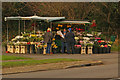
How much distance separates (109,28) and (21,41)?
59.1 ft

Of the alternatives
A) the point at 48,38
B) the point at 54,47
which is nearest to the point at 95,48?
the point at 54,47

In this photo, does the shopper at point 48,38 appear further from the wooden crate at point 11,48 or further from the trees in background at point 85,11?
the trees in background at point 85,11

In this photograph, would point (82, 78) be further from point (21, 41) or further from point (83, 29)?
point (83, 29)

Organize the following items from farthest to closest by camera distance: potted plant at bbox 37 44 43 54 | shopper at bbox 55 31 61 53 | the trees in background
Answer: the trees in background → shopper at bbox 55 31 61 53 → potted plant at bbox 37 44 43 54

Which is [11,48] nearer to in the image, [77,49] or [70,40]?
[70,40]

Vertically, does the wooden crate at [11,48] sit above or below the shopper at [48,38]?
below

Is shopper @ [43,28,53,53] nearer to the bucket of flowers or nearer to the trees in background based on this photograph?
the bucket of flowers

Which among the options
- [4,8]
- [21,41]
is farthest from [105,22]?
[21,41]

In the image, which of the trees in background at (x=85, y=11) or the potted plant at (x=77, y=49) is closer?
the potted plant at (x=77, y=49)

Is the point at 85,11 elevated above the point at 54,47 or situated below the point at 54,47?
above

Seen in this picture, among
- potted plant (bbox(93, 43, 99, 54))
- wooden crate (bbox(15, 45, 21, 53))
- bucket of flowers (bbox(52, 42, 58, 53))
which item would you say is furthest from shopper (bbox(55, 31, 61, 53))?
wooden crate (bbox(15, 45, 21, 53))

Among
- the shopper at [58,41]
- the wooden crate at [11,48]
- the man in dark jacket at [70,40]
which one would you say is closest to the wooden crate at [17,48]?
the wooden crate at [11,48]

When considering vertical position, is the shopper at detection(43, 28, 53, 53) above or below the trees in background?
below

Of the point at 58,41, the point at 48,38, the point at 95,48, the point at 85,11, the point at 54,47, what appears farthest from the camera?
the point at 85,11
